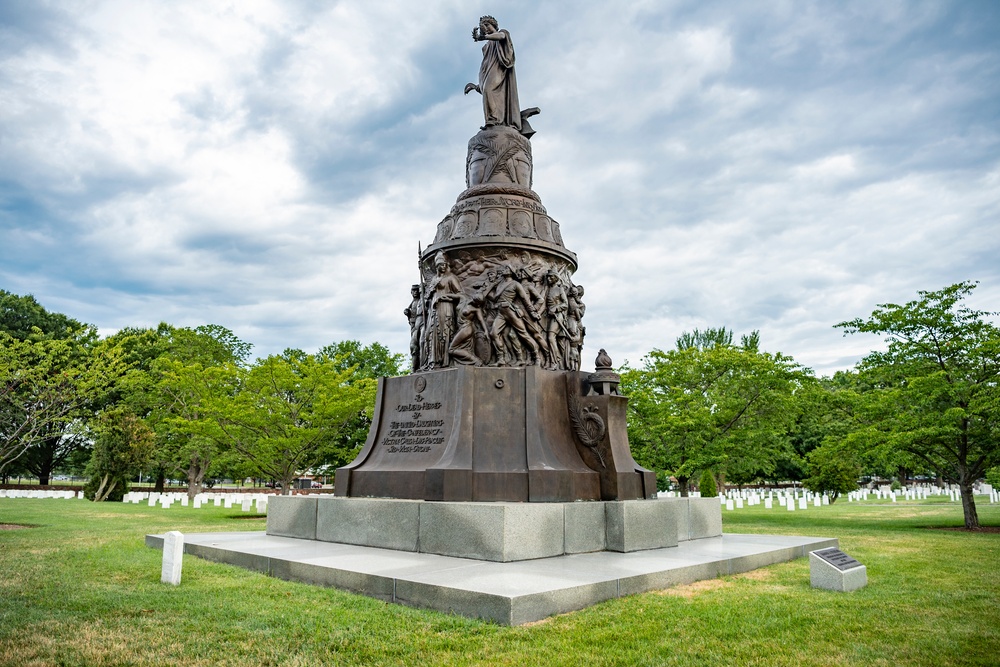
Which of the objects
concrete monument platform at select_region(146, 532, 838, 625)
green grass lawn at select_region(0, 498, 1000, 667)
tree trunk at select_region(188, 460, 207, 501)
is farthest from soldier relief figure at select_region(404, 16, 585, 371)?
tree trunk at select_region(188, 460, 207, 501)

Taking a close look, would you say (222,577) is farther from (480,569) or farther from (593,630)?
(593,630)

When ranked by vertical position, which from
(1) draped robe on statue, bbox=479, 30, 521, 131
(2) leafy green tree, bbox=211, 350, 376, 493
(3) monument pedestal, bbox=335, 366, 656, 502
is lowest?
(3) monument pedestal, bbox=335, 366, 656, 502

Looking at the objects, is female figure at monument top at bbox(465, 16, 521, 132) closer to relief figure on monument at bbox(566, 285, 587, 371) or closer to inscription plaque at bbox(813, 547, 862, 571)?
relief figure on monument at bbox(566, 285, 587, 371)

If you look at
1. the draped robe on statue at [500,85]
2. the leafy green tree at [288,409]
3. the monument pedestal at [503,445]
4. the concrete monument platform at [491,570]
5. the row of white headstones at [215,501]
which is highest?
the draped robe on statue at [500,85]

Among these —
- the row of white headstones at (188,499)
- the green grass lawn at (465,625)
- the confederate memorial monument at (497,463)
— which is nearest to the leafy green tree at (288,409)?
the row of white headstones at (188,499)

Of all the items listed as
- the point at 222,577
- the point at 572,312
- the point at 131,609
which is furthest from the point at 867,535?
the point at 131,609

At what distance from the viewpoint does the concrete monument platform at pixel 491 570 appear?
20.5 feet

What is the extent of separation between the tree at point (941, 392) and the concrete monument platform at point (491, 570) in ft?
32.9

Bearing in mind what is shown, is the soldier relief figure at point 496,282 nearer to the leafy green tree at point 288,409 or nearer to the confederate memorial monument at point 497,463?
the confederate memorial monument at point 497,463

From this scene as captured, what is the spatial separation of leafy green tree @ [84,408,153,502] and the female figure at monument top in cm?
2821

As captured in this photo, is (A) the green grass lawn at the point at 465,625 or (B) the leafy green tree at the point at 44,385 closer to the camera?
(A) the green grass lawn at the point at 465,625

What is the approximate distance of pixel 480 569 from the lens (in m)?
7.59

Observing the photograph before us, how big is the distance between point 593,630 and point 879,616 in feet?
9.25

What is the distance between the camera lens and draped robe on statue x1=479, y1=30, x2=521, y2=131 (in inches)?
529
